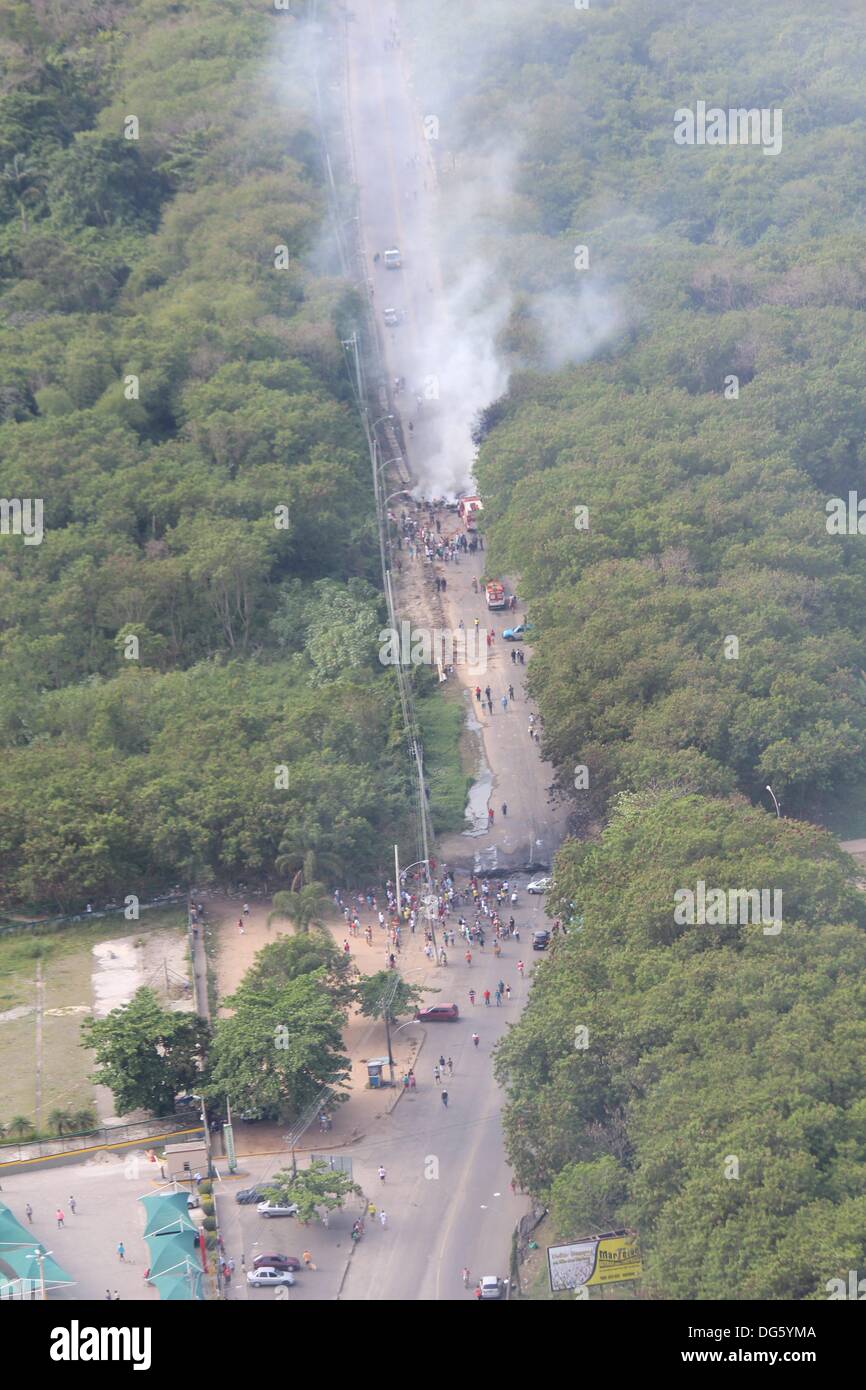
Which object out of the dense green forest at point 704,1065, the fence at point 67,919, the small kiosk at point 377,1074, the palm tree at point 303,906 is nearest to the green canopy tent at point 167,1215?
the dense green forest at point 704,1065

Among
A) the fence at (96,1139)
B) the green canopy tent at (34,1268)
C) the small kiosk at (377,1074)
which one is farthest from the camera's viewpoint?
the small kiosk at (377,1074)

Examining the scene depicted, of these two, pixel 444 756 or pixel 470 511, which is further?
pixel 470 511

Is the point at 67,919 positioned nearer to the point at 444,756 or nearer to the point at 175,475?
the point at 444,756

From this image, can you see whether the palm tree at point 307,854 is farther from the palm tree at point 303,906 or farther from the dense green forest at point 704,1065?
the dense green forest at point 704,1065

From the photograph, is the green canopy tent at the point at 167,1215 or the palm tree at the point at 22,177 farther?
the palm tree at the point at 22,177

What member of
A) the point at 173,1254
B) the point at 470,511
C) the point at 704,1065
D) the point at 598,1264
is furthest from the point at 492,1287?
the point at 470,511

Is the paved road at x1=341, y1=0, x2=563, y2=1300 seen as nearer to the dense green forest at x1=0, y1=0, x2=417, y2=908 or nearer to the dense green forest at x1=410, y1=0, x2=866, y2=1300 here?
the dense green forest at x1=410, y1=0, x2=866, y2=1300
